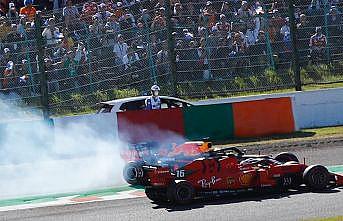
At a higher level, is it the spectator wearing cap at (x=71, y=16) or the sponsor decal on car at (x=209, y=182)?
the spectator wearing cap at (x=71, y=16)

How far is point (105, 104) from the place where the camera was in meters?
17.8

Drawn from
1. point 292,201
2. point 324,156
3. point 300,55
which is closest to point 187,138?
point 324,156

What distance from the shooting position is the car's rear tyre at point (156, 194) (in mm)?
10586

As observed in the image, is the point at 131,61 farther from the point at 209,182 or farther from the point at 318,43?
the point at 209,182

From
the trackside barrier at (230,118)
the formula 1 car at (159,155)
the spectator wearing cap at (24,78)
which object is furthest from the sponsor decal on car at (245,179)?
the spectator wearing cap at (24,78)

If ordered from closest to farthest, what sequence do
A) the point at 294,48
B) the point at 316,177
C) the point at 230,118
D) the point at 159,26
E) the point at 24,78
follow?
1. the point at 316,177
2. the point at 230,118
3. the point at 24,78
4. the point at 159,26
5. the point at 294,48

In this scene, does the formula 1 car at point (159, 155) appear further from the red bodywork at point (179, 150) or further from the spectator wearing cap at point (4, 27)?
the spectator wearing cap at point (4, 27)

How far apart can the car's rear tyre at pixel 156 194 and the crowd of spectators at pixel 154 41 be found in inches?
321

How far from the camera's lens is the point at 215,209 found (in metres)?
10.1

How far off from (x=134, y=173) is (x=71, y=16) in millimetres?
7827

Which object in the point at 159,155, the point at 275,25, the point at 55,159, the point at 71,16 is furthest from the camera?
the point at 275,25

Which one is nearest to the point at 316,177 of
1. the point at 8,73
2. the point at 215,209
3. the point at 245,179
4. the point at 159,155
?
the point at 245,179

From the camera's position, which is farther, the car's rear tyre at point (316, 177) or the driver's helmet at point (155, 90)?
the driver's helmet at point (155, 90)

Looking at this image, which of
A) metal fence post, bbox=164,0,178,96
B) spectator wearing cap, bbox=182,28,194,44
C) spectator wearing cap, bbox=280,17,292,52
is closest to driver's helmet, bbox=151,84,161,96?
metal fence post, bbox=164,0,178,96
